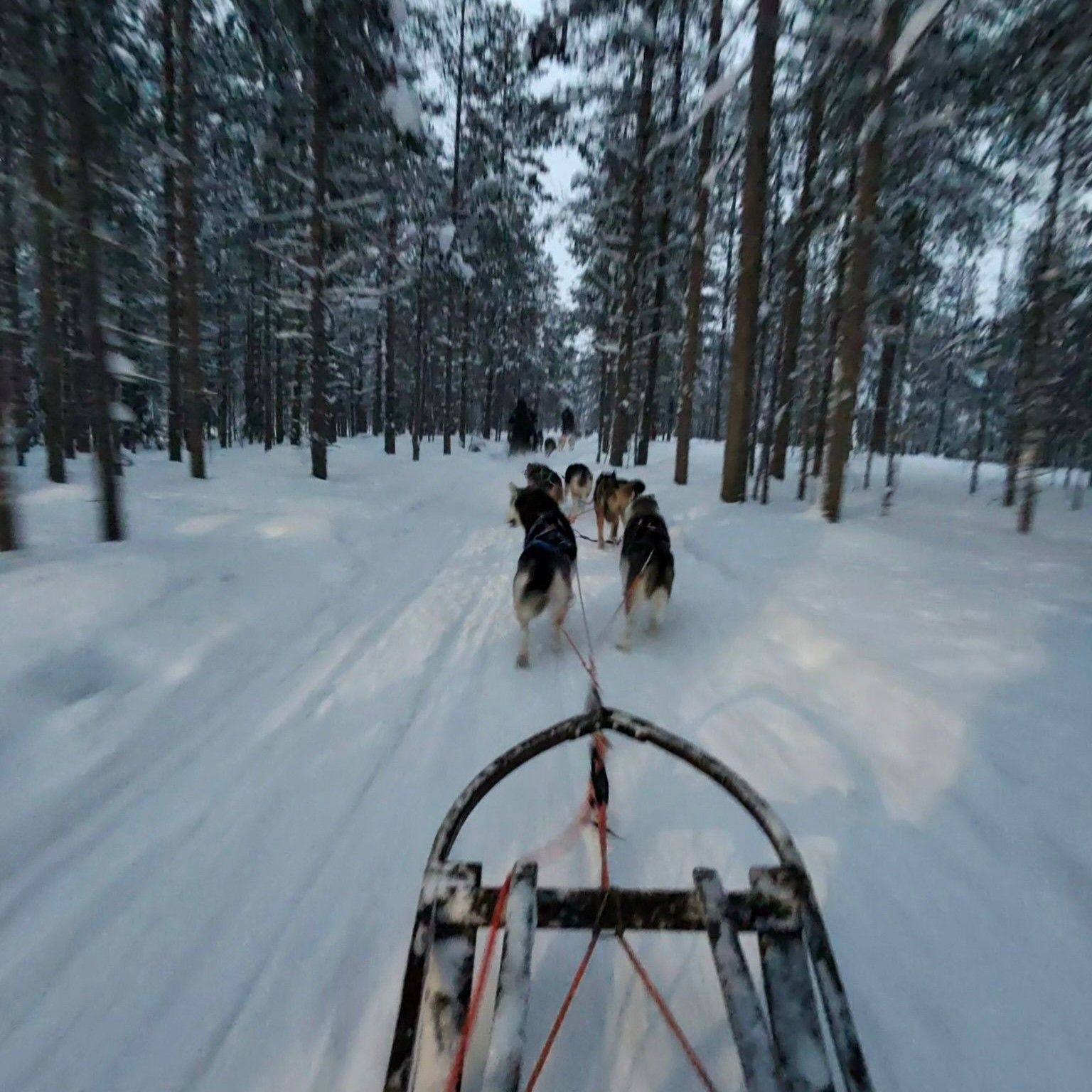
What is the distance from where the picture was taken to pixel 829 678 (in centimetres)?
415

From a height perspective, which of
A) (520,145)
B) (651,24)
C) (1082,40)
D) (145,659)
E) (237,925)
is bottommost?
(237,925)

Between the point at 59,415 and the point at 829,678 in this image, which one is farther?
the point at 59,415

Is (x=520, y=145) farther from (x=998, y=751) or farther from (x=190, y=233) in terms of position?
(x=998, y=751)

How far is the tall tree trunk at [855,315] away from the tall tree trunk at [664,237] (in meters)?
6.15

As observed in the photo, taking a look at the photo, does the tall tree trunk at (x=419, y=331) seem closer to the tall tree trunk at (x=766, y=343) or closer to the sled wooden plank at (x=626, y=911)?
the tall tree trunk at (x=766, y=343)

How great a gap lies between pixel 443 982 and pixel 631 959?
1.64ft

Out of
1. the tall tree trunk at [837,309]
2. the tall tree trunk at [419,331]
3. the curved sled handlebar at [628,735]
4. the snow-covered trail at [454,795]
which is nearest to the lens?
the curved sled handlebar at [628,735]

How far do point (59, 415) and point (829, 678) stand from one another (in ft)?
48.4

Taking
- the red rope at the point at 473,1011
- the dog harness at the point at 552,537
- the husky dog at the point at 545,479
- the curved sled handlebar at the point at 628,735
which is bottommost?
the red rope at the point at 473,1011

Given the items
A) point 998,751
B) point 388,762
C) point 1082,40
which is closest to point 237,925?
point 388,762

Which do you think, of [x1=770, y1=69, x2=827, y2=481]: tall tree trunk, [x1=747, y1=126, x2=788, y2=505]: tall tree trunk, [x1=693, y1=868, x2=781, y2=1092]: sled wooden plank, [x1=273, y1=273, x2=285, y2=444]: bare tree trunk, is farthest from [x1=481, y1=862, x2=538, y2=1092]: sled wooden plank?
[x1=273, y1=273, x2=285, y2=444]: bare tree trunk

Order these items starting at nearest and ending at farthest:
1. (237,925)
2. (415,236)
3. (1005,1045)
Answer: (1005,1045) → (237,925) → (415,236)

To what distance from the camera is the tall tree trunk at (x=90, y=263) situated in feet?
19.1

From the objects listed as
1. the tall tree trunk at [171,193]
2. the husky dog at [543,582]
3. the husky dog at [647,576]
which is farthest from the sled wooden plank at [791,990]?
the tall tree trunk at [171,193]
